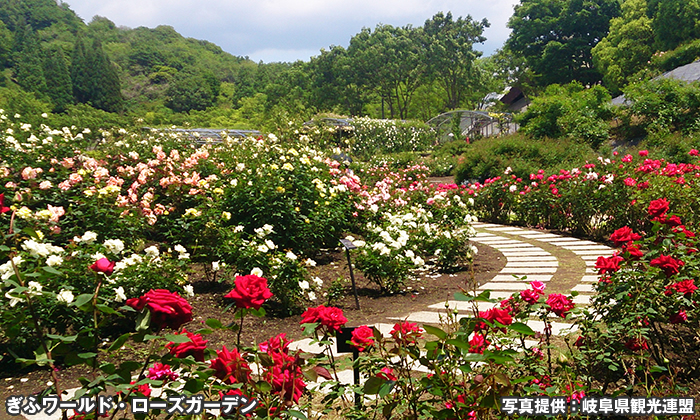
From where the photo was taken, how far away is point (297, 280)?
12.2 feet

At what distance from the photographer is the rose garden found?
4.20 feet

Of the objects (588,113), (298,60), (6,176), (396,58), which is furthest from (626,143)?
(298,60)

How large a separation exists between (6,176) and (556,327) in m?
5.46

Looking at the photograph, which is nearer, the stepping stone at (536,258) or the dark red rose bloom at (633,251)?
the dark red rose bloom at (633,251)

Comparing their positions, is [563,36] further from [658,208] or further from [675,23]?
[658,208]

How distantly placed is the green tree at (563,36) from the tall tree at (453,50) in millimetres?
3667

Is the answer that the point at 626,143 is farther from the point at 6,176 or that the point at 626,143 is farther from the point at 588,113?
the point at 6,176

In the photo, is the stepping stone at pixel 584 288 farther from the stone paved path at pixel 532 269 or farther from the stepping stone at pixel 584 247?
the stepping stone at pixel 584 247

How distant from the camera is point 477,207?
8906 millimetres

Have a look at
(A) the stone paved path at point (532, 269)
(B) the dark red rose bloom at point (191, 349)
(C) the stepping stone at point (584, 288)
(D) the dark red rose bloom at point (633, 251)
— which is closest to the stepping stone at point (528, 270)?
(A) the stone paved path at point (532, 269)

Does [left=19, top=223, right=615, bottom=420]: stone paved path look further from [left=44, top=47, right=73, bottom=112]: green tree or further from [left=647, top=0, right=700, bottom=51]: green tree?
[left=44, top=47, right=73, bottom=112]: green tree

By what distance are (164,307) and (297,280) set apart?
2.65 m

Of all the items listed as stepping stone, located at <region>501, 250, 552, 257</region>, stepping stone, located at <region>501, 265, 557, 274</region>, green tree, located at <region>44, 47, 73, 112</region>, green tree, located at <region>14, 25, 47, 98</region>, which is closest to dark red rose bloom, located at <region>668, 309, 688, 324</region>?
stepping stone, located at <region>501, 265, 557, 274</region>

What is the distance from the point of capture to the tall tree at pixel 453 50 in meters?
34.4
